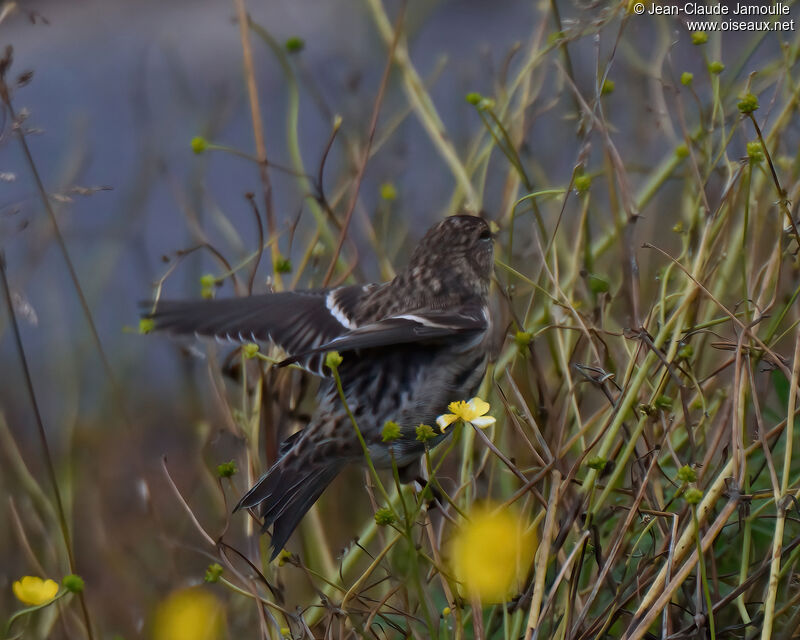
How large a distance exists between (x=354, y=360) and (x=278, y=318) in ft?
0.56

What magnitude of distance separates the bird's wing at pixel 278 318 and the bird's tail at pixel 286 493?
20 centimetres

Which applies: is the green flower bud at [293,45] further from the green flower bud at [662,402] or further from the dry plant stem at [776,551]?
the dry plant stem at [776,551]

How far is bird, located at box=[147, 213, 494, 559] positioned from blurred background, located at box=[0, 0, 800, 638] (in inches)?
4.7

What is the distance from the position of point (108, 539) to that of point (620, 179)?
4.48 ft

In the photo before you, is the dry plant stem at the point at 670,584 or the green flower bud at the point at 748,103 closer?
the dry plant stem at the point at 670,584

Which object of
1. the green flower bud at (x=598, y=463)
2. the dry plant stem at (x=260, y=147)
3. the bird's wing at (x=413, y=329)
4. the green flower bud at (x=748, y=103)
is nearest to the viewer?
the green flower bud at (x=598, y=463)

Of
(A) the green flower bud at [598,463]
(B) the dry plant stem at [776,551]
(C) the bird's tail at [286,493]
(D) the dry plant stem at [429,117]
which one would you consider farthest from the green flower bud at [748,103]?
(C) the bird's tail at [286,493]

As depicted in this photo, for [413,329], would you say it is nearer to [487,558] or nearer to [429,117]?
[487,558]

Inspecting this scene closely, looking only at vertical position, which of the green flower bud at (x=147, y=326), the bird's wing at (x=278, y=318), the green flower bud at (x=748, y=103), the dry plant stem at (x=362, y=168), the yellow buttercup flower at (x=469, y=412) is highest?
the green flower bud at (x=748, y=103)

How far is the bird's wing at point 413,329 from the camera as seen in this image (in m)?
1.81

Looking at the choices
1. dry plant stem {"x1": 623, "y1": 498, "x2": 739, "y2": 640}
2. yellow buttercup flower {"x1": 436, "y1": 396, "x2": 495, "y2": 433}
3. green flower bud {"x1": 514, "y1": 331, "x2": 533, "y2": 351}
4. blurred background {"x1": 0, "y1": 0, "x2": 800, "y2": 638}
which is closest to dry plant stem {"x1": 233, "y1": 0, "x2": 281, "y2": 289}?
blurred background {"x1": 0, "y1": 0, "x2": 800, "y2": 638}

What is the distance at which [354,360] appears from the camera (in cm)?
214

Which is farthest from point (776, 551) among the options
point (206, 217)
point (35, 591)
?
point (206, 217)

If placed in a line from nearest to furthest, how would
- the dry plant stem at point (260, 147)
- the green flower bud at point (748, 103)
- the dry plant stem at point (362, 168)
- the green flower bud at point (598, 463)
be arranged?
the green flower bud at point (598, 463), the green flower bud at point (748, 103), the dry plant stem at point (362, 168), the dry plant stem at point (260, 147)
